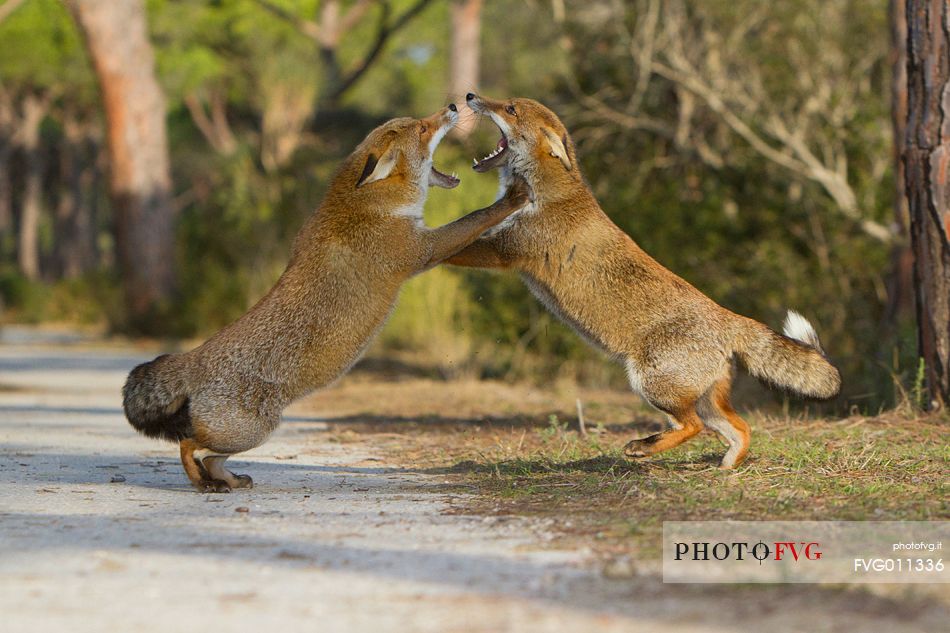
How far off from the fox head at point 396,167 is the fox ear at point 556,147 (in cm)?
69

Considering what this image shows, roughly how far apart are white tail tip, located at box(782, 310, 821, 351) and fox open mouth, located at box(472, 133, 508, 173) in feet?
7.38

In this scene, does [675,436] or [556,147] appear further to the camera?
[556,147]

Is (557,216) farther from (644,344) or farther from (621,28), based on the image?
(621,28)

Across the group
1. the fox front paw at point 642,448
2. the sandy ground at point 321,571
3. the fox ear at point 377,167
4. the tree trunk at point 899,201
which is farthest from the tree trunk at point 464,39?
the fox front paw at point 642,448

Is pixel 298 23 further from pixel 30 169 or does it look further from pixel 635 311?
pixel 635 311

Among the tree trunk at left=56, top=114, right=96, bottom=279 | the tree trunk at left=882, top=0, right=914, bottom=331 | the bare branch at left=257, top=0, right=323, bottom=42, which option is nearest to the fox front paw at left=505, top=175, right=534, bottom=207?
the tree trunk at left=882, top=0, right=914, bottom=331

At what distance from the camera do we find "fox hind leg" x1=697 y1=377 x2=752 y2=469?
748 centimetres

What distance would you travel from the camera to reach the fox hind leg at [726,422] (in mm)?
7477

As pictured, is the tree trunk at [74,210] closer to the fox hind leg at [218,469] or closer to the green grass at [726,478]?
the green grass at [726,478]

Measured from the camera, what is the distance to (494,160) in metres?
8.46

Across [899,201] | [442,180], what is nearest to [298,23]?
[899,201]

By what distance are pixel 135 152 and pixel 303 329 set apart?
20061mm

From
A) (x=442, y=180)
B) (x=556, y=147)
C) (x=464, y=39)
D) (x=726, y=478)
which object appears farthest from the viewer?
(x=464, y=39)

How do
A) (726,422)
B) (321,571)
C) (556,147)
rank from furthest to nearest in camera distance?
→ (556,147), (726,422), (321,571)
